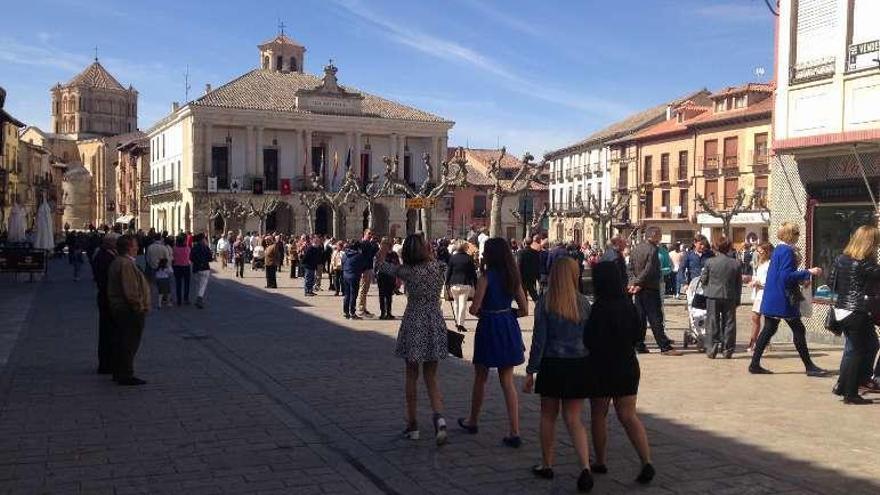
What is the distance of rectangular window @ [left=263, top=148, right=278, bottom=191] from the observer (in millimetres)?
55062

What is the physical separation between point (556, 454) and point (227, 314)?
1065 cm

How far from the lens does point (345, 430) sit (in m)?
6.58

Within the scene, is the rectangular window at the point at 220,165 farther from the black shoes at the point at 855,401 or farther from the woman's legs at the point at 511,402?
the woman's legs at the point at 511,402

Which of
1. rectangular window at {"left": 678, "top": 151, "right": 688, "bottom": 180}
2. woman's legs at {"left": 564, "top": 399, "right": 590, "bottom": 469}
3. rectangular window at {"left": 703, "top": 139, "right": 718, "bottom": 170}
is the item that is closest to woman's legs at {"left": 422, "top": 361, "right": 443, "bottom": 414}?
woman's legs at {"left": 564, "top": 399, "right": 590, "bottom": 469}

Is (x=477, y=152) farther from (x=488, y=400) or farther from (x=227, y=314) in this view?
(x=488, y=400)

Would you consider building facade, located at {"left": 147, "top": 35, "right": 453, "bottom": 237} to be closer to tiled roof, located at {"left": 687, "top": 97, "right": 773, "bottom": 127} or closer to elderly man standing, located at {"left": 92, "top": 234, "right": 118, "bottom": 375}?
tiled roof, located at {"left": 687, "top": 97, "right": 773, "bottom": 127}

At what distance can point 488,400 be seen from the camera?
25.1 feet

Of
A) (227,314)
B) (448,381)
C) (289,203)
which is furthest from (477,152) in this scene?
(448,381)

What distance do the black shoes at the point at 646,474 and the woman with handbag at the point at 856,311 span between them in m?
3.39

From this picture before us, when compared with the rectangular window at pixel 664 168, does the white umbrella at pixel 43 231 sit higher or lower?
lower

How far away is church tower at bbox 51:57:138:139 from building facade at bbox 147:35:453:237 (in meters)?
46.5

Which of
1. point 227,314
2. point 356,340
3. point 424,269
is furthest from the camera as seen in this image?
point 227,314

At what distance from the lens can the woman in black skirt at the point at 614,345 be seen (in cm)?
507

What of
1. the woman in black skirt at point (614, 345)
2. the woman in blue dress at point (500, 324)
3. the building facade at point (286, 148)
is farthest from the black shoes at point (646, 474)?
the building facade at point (286, 148)
